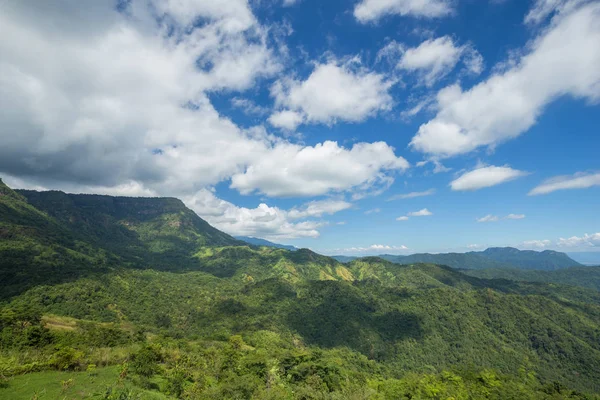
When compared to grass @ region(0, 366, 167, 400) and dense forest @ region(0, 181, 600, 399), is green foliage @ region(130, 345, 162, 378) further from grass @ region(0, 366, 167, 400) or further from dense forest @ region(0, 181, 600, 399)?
grass @ region(0, 366, 167, 400)

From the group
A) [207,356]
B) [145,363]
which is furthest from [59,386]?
[207,356]

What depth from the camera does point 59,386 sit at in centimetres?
3061

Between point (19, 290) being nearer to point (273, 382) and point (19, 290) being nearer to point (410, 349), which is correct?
point (273, 382)

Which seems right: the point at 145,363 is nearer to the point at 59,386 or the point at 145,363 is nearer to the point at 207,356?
the point at 59,386

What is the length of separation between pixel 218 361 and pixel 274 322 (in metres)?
136

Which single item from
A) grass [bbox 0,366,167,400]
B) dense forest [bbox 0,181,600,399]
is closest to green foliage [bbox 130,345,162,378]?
dense forest [bbox 0,181,600,399]

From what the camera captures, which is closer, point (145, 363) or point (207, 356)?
point (145, 363)

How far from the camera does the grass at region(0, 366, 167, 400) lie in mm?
27438

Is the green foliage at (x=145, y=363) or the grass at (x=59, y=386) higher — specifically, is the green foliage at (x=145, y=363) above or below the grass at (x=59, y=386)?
below

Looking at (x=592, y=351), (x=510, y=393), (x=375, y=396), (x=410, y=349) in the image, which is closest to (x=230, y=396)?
(x=375, y=396)

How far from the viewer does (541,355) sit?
629 feet

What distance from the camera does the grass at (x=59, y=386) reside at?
2744cm

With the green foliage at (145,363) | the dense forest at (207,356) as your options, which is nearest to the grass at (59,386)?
the dense forest at (207,356)

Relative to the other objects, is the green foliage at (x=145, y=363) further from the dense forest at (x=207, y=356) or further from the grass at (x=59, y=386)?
the grass at (x=59, y=386)
